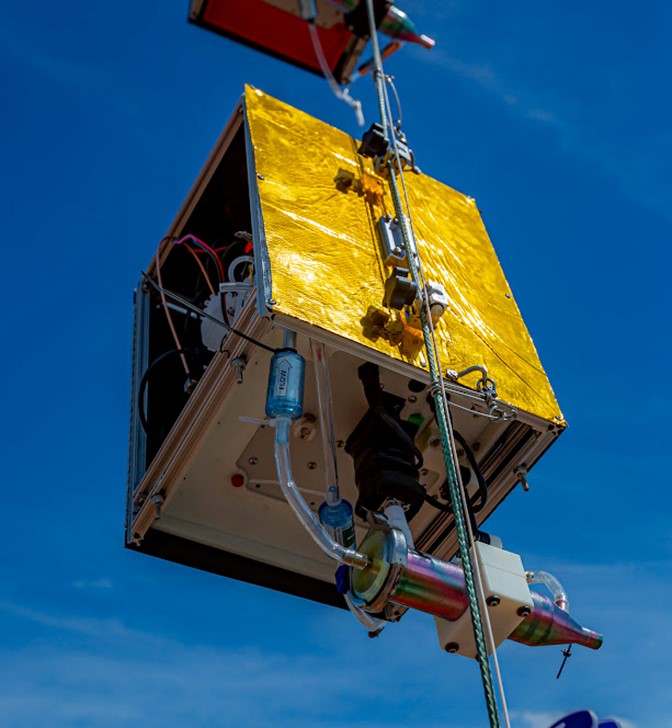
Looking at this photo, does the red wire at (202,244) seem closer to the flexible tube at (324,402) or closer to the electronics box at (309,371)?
the electronics box at (309,371)

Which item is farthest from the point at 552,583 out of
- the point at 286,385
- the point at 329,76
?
the point at 329,76

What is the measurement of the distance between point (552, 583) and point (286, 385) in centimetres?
94

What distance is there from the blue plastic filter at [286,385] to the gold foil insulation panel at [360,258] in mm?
128

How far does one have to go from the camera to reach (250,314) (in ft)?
9.52

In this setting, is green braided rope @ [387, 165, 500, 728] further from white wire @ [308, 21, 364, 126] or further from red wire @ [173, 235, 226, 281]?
red wire @ [173, 235, 226, 281]

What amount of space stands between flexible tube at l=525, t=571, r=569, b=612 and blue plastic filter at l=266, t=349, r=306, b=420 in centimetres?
80

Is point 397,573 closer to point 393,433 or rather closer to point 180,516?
point 393,433

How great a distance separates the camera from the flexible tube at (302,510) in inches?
95.4

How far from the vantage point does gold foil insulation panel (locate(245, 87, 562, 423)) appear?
2.88m

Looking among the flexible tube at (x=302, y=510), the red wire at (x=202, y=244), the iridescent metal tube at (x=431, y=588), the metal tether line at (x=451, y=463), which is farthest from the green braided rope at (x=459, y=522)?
the red wire at (x=202, y=244)

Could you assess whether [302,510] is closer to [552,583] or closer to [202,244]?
[552,583]

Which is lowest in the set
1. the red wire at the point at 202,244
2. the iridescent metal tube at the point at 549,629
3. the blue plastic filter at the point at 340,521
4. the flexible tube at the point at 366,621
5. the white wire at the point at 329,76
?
the red wire at the point at 202,244

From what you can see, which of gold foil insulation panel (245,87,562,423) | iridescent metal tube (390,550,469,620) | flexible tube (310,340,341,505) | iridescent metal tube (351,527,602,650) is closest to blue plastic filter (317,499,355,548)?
flexible tube (310,340,341,505)

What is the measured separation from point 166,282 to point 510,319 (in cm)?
156
